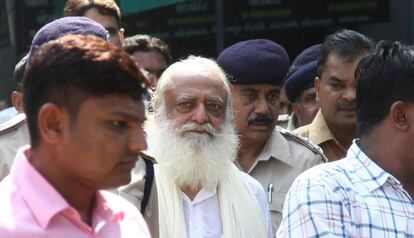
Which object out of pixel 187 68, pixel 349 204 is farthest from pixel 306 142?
pixel 349 204

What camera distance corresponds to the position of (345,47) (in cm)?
564

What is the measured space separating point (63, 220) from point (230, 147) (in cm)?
220

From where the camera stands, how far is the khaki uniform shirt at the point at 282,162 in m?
5.05

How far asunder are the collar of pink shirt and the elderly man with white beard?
1.66m

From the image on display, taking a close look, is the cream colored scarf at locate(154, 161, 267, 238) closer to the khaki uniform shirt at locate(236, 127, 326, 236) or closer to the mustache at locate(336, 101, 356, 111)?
the khaki uniform shirt at locate(236, 127, 326, 236)

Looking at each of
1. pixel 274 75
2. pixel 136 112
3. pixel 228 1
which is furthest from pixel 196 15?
pixel 136 112

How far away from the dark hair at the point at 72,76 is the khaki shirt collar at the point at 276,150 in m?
2.46

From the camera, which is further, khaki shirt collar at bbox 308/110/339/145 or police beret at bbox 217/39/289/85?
khaki shirt collar at bbox 308/110/339/145

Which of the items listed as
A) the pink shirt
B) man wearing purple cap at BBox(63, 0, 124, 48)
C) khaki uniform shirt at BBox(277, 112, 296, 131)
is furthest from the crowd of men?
khaki uniform shirt at BBox(277, 112, 296, 131)

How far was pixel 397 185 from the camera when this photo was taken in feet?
11.3

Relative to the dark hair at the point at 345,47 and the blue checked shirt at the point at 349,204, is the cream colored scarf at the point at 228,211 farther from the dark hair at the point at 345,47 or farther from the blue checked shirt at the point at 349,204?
the dark hair at the point at 345,47

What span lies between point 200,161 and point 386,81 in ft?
4.62

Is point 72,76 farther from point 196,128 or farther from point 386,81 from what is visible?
point 196,128

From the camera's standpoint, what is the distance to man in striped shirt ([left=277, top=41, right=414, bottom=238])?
333 centimetres
